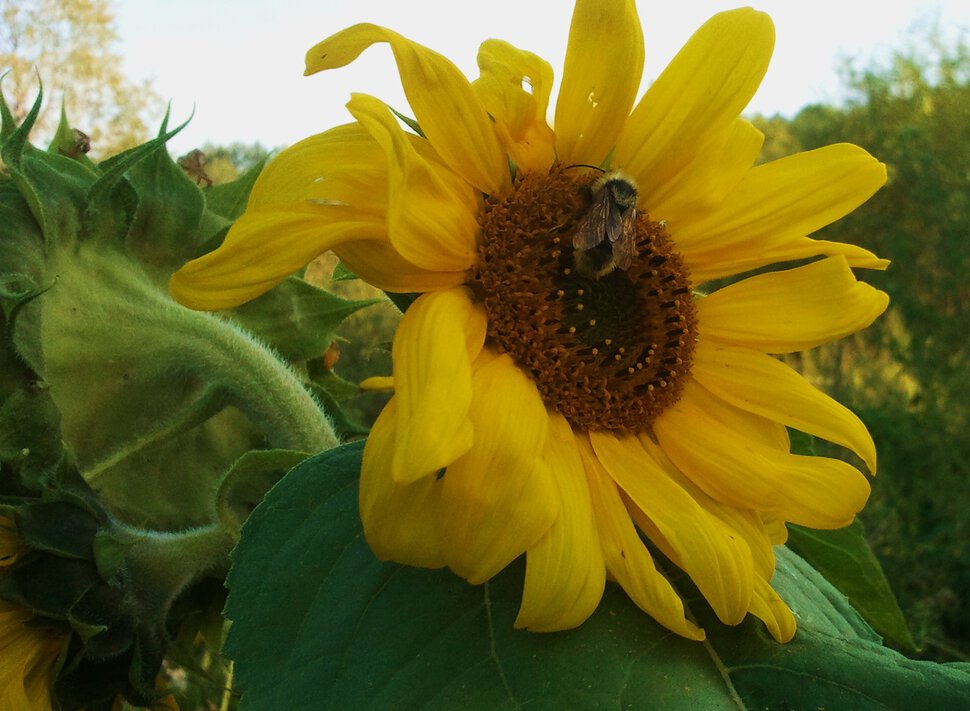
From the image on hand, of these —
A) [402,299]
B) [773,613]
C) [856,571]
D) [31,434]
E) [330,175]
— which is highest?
[330,175]

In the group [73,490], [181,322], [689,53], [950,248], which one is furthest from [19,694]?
[950,248]

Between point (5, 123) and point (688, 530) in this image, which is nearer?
point (688, 530)

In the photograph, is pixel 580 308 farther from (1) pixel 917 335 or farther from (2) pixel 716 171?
(1) pixel 917 335

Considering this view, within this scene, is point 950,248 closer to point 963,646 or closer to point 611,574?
point 963,646

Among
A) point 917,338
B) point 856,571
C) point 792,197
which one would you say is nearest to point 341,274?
point 792,197

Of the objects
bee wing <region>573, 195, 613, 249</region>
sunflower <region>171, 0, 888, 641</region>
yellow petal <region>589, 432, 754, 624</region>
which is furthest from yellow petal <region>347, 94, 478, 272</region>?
yellow petal <region>589, 432, 754, 624</region>

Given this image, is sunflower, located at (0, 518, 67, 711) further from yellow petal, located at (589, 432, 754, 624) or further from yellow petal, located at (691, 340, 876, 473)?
yellow petal, located at (691, 340, 876, 473)
